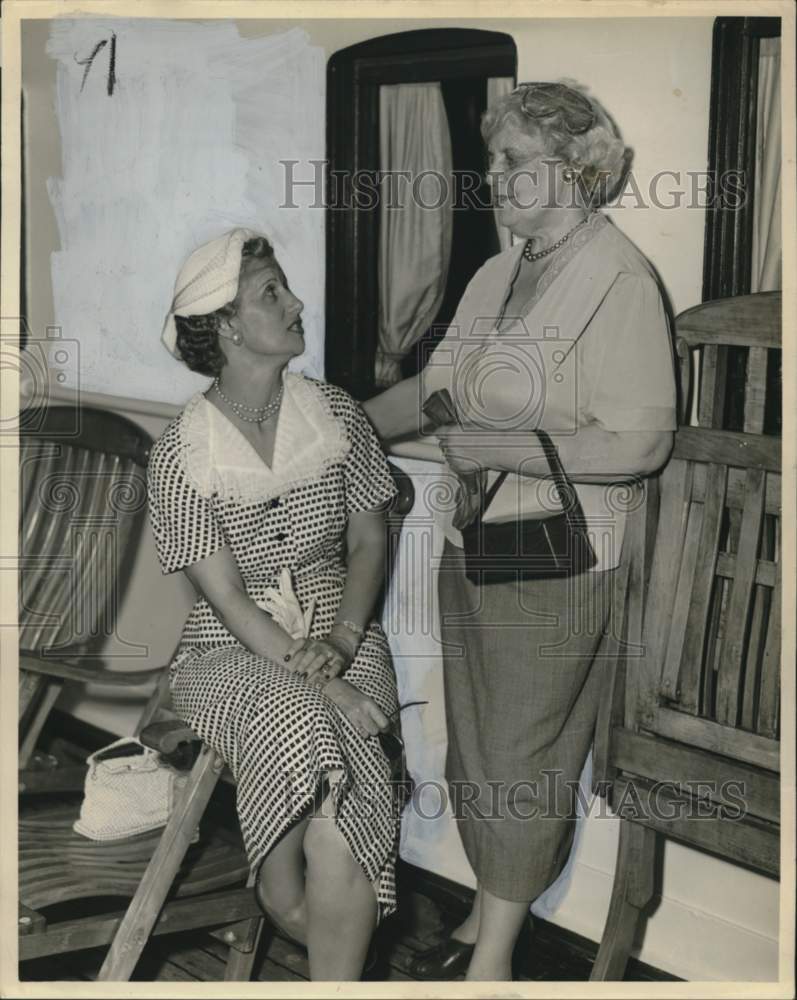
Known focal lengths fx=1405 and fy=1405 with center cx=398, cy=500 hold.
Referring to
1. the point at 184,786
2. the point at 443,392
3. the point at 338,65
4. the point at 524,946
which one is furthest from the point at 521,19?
the point at 524,946

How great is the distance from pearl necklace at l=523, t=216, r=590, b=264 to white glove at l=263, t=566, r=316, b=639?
860 mm

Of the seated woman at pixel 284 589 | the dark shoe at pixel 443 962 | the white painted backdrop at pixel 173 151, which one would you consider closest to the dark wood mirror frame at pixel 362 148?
the white painted backdrop at pixel 173 151

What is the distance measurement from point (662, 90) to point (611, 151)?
153 mm

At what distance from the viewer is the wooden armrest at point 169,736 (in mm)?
2955

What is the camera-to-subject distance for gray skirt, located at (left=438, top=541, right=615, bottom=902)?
3000 mm

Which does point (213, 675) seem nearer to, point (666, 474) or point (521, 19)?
point (666, 474)

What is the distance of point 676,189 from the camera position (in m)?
2.84

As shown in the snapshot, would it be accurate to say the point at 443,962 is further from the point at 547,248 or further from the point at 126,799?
the point at 547,248

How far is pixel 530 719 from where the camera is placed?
3.02 metres

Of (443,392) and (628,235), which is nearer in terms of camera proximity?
(628,235)

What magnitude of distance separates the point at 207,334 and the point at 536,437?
75cm

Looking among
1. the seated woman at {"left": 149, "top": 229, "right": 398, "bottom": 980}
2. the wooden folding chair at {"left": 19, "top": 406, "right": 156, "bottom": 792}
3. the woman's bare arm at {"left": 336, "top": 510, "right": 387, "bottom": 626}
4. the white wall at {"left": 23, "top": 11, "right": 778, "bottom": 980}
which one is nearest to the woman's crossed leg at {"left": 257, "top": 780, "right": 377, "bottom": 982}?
the seated woman at {"left": 149, "top": 229, "right": 398, "bottom": 980}

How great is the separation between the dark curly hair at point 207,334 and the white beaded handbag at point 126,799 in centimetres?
87

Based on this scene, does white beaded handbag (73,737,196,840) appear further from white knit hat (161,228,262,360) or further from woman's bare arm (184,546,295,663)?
white knit hat (161,228,262,360)
